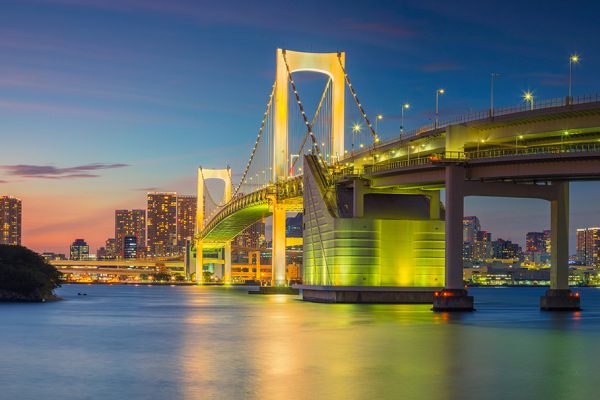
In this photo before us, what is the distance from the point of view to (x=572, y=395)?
80.8ft

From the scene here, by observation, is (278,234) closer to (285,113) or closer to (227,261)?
(285,113)

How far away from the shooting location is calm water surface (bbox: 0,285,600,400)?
25453 mm

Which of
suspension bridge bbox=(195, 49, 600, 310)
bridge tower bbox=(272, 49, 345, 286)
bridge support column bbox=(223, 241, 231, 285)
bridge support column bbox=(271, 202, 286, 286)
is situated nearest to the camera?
suspension bridge bbox=(195, 49, 600, 310)

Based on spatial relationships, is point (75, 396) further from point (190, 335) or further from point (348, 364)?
point (190, 335)

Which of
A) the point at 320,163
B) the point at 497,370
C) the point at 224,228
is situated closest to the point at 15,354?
the point at 497,370

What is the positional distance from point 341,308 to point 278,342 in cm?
2586

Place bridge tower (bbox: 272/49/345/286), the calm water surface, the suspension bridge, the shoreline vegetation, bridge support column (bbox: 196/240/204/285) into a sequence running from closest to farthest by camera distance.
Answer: the calm water surface → the suspension bridge → the shoreline vegetation → bridge tower (bbox: 272/49/345/286) → bridge support column (bbox: 196/240/204/285)

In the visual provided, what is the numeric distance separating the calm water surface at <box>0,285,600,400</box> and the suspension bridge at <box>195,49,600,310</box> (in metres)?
8.05

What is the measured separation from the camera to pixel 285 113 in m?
93.2

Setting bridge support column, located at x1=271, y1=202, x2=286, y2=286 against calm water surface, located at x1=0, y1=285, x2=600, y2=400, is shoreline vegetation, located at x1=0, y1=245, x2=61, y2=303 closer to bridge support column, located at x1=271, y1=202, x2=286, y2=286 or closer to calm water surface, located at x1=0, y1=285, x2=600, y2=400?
bridge support column, located at x1=271, y1=202, x2=286, y2=286

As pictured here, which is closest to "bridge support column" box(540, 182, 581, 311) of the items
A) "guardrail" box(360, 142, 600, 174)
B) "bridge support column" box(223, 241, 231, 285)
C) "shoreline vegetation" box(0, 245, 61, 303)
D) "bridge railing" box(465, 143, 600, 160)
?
"guardrail" box(360, 142, 600, 174)

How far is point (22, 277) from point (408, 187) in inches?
1361

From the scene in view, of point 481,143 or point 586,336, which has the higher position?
point 481,143

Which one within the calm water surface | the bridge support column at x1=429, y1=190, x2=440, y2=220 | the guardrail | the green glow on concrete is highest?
the guardrail
